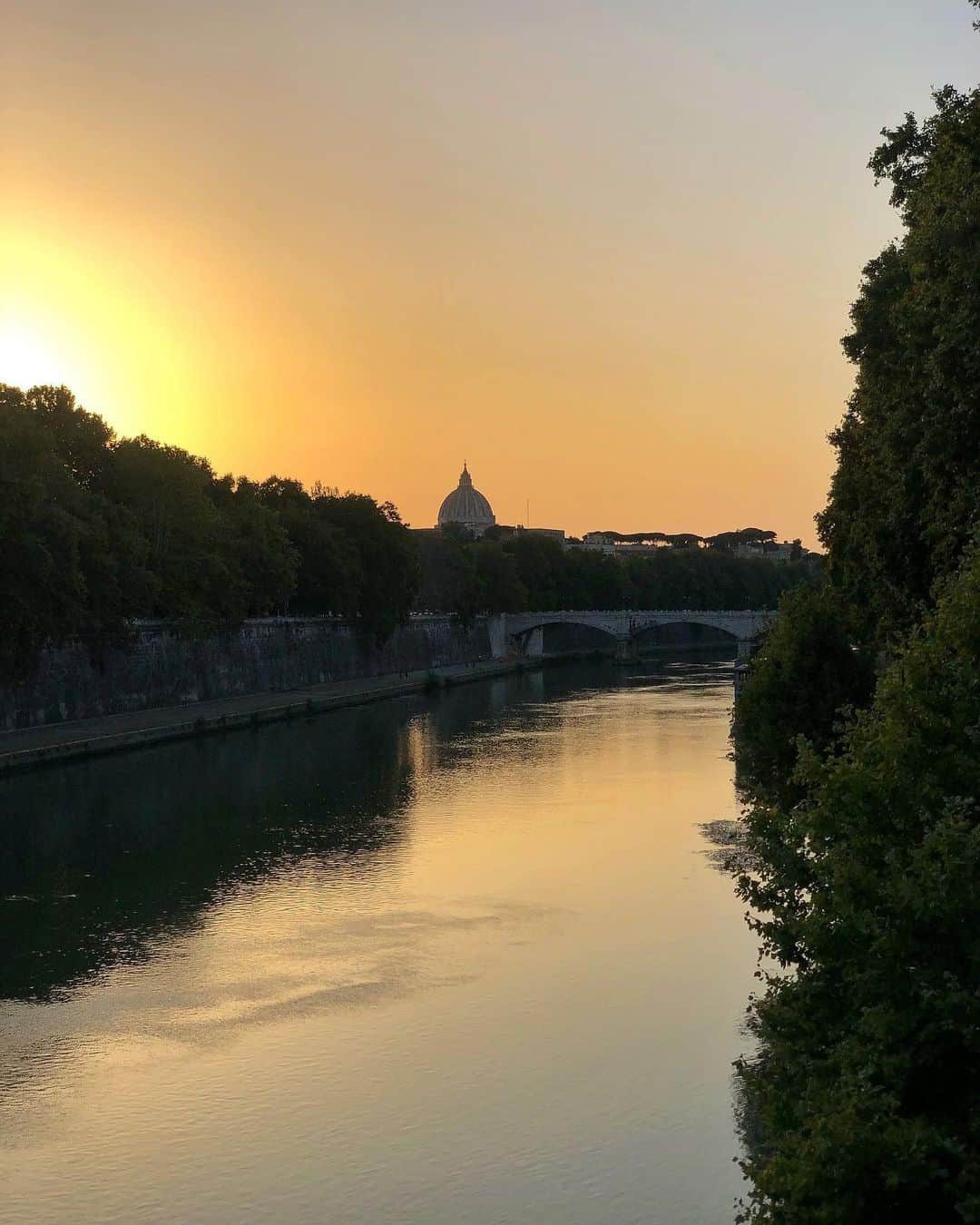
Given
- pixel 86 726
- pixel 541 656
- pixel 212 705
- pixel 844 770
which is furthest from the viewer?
pixel 541 656

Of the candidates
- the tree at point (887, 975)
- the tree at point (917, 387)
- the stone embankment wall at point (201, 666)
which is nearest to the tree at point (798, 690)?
the tree at point (917, 387)

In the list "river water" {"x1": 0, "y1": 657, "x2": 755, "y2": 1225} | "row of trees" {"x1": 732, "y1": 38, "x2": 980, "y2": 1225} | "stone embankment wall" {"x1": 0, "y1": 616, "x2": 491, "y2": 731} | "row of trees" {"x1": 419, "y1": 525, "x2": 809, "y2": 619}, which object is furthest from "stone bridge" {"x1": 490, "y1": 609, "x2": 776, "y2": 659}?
"row of trees" {"x1": 732, "y1": 38, "x2": 980, "y2": 1225}

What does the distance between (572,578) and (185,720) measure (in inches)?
3377

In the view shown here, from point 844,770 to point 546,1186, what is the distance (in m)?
7.10

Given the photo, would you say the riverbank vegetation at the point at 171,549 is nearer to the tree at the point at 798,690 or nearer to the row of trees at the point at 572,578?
the row of trees at the point at 572,578

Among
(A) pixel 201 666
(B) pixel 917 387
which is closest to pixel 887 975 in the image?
(B) pixel 917 387

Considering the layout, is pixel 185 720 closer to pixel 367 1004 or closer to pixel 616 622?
pixel 367 1004

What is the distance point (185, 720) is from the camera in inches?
2352

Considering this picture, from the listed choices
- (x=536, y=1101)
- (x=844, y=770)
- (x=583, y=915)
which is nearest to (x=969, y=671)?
(x=844, y=770)

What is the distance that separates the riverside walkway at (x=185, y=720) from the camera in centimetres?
4928

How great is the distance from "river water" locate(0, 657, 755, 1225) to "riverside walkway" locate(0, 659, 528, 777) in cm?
344

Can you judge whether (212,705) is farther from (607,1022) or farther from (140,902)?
(607,1022)

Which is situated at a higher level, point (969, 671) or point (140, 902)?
point (969, 671)

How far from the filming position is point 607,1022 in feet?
73.8
